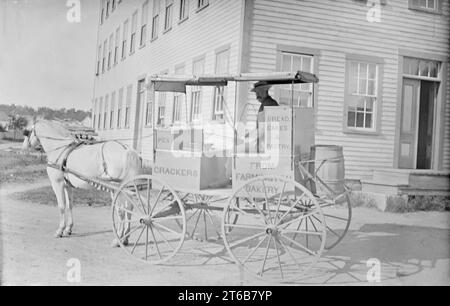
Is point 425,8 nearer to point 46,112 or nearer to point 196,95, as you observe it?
point 196,95

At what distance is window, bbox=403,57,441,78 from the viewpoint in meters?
7.13

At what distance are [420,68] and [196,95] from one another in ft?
12.8

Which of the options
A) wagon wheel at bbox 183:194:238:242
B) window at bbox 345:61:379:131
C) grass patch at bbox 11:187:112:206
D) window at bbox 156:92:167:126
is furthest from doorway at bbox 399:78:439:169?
grass patch at bbox 11:187:112:206

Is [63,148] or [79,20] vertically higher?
[79,20]

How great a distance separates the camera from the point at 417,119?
24.4ft

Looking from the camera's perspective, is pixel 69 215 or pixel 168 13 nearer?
pixel 168 13

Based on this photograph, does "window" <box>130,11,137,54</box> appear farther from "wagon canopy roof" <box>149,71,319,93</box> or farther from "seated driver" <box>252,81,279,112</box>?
"seated driver" <box>252,81,279,112</box>

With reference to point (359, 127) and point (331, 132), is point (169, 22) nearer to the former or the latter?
point (331, 132)

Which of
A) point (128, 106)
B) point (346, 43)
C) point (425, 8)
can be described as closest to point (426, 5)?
point (425, 8)

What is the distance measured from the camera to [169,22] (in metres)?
4.89

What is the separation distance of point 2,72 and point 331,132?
509cm

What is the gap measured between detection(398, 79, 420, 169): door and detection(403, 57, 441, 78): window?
22 centimetres

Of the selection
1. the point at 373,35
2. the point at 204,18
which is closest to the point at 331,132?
the point at 373,35

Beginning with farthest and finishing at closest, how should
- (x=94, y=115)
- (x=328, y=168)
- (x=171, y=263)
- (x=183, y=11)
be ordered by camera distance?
(x=183, y=11), (x=94, y=115), (x=171, y=263), (x=328, y=168)
